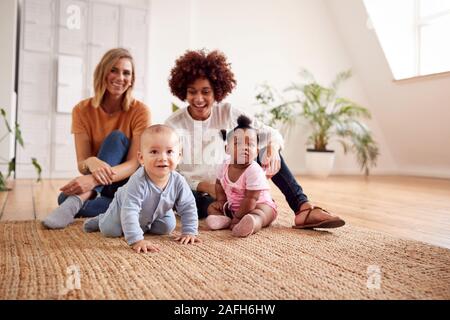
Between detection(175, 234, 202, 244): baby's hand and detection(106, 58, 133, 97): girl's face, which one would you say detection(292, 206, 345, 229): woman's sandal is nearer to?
detection(175, 234, 202, 244): baby's hand

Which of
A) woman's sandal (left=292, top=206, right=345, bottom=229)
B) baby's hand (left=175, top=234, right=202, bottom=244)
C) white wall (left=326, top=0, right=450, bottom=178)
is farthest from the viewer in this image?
white wall (left=326, top=0, right=450, bottom=178)

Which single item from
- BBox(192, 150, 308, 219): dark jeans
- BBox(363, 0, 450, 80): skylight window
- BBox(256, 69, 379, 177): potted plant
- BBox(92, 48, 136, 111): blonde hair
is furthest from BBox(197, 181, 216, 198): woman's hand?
BBox(363, 0, 450, 80): skylight window

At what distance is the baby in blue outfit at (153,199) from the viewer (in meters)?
1.37

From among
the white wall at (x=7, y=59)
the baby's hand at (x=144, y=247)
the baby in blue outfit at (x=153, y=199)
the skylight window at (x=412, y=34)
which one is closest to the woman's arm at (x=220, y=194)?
the baby in blue outfit at (x=153, y=199)

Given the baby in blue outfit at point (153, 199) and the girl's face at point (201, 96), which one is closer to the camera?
the baby in blue outfit at point (153, 199)

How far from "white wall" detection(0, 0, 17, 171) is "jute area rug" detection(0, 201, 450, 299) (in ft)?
8.60

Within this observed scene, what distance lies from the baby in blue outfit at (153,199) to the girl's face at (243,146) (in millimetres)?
280

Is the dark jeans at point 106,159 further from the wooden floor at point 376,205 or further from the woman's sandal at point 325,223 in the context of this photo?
the woman's sandal at point 325,223

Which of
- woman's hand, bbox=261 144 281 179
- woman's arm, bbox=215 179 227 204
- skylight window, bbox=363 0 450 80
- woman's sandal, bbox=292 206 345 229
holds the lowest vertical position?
woman's sandal, bbox=292 206 345 229

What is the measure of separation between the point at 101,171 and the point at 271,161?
73 centimetres

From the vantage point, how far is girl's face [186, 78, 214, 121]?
6.28ft

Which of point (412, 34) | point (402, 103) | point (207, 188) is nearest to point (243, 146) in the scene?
point (207, 188)

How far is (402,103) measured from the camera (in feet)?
16.2

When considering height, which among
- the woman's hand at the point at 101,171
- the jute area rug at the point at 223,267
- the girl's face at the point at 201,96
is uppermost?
the girl's face at the point at 201,96
